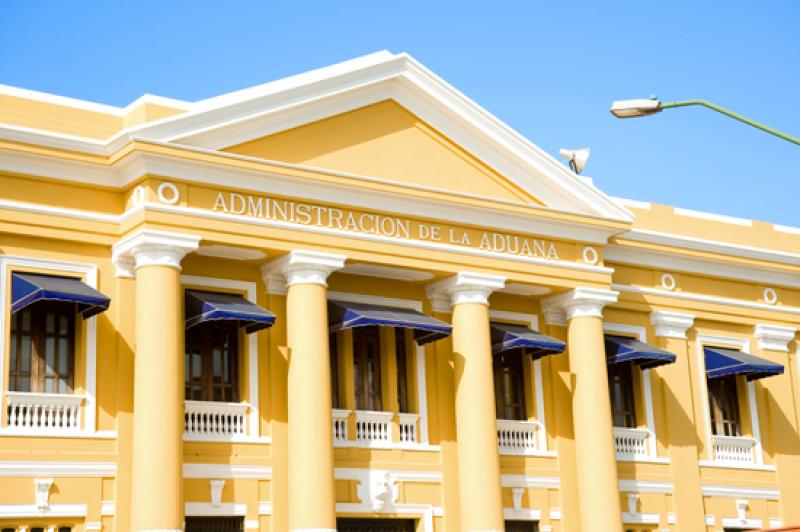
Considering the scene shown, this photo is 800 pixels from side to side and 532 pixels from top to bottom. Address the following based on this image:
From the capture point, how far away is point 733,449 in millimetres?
29516

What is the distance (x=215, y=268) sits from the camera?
23.2m

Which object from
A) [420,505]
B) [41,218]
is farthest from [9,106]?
[420,505]

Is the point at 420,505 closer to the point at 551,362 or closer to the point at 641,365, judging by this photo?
the point at 551,362

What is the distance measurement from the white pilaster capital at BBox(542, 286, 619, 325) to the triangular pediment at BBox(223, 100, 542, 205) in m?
1.97

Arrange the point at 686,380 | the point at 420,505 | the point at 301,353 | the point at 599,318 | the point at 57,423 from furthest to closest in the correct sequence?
the point at 686,380, the point at 599,318, the point at 420,505, the point at 301,353, the point at 57,423

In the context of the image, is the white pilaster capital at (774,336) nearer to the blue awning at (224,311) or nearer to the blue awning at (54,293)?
the blue awning at (224,311)

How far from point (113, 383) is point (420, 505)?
6.27m

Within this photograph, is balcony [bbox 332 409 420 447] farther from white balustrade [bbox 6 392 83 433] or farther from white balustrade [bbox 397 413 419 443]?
white balustrade [bbox 6 392 83 433]

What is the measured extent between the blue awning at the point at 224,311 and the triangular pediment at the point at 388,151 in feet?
8.43

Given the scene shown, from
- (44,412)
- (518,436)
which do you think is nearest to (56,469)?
(44,412)

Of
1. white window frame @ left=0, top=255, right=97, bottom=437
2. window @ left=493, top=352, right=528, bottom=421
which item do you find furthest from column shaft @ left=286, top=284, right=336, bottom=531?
window @ left=493, top=352, right=528, bottom=421

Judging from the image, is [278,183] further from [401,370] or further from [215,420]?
[401,370]

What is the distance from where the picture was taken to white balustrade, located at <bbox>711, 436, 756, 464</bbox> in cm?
2920

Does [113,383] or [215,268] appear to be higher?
[215,268]
